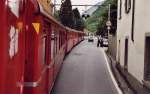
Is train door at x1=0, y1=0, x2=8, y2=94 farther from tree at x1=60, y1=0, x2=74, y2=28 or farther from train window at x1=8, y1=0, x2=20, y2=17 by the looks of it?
tree at x1=60, y1=0, x2=74, y2=28

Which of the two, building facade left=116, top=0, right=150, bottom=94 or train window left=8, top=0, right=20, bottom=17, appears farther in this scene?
building facade left=116, top=0, right=150, bottom=94

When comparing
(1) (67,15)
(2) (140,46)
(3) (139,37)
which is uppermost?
(1) (67,15)

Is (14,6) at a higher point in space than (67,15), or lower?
lower

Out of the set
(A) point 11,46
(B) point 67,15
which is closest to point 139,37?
(A) point 11,46

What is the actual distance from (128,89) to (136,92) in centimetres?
163

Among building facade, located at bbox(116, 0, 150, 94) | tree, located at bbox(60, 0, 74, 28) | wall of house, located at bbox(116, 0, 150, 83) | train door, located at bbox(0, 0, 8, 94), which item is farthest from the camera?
tree, located at bbox(60, 0, 74, 28)

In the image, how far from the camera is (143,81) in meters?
15.5

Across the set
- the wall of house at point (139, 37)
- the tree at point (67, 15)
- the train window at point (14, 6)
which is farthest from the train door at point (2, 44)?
the tree at point (67, 15)

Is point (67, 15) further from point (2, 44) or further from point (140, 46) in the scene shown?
point (2, 44)

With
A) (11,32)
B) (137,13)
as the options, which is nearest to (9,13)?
(11,32)

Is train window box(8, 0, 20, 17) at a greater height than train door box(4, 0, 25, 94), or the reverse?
train window box(8, 0, 20, 17)

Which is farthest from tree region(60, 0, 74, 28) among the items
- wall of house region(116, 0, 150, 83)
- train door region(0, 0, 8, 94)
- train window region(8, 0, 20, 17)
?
train door region(0, 0, 8, 94)

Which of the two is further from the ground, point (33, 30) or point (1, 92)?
point (33, 30)

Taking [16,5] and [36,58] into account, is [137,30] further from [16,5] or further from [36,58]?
[16,5]
